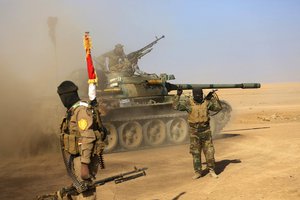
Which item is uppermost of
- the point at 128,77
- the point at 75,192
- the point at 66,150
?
the point at 128,77

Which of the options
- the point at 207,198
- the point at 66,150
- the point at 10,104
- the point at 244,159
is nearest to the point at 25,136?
the point at 10,104

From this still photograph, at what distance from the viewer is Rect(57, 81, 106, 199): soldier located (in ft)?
15.4

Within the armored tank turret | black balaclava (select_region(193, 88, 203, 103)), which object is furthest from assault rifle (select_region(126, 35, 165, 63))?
black balaclava (select_region(193, 88, 203, 103))

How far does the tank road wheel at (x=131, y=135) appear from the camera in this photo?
50.0 ft

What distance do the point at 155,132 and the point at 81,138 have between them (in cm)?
1155

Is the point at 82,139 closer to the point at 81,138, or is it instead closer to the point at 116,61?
the point at 81,138

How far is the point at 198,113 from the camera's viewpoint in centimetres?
906

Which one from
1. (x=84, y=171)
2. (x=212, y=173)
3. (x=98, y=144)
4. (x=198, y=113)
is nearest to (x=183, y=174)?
(x=212, y=173)

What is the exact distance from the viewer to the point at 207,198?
24.6 feet

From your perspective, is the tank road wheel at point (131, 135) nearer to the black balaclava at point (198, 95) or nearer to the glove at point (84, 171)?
the black balaclava at point (198, 95)

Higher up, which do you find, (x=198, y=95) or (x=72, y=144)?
(x=198, y=95)

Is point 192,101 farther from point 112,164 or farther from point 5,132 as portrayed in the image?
point 5,132

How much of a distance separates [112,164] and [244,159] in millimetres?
3634

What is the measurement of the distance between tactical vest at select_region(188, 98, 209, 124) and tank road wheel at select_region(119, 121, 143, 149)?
6419 millimetres
